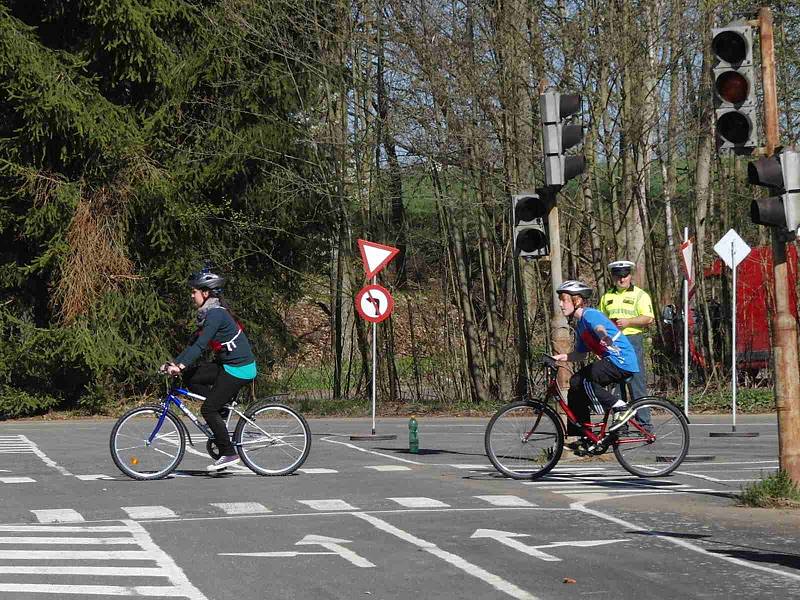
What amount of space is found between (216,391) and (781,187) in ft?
18.4

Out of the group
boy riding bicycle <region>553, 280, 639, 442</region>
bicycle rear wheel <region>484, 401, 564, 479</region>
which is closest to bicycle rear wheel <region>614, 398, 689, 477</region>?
boy riding bicycle <region>553, 280, 639, 442</region>

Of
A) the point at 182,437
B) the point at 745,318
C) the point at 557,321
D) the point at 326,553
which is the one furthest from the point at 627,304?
the point at 745,318

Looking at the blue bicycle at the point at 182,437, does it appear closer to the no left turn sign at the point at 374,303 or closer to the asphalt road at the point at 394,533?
the asphalt road at the point at 394,533

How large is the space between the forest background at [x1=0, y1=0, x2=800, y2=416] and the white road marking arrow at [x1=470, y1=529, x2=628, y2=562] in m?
15.7

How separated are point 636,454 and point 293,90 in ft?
54.3

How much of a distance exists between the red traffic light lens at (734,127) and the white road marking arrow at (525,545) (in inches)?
134

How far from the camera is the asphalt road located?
321 inches

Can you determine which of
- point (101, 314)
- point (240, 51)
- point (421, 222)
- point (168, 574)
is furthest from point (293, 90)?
point (168, 574)

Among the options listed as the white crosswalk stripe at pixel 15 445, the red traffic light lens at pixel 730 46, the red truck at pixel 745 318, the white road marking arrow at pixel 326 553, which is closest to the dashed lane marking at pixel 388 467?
the white crosswalk stripe at pixel 15 445

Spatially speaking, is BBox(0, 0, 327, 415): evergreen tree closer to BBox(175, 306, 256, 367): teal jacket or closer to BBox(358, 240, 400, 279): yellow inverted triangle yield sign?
BBox(358, 240, 400, 279): yellow inverted triangle yield sign

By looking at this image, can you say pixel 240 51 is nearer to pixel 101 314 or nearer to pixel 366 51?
pixel 366 51

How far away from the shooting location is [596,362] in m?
13.6

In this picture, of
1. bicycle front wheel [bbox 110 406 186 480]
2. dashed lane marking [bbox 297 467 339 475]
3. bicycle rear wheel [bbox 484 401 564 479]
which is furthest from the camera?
dashed lane marking [bbox 297 467 339 475]

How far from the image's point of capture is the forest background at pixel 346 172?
25578mm
